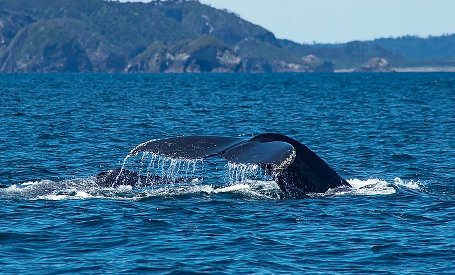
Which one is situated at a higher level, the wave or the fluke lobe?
the fluke lobe

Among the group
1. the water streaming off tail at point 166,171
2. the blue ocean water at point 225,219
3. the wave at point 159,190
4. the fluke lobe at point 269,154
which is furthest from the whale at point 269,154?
the wave at point 159,190

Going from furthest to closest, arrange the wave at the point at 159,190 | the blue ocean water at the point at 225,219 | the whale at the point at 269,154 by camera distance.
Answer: the wave at the point at 159,190 → the whale at the point at 269,154 → the blue ocean water at the point at 225,219

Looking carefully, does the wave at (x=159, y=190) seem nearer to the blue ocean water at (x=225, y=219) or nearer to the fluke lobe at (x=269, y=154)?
the blue ocean water at (x=225, y=219)

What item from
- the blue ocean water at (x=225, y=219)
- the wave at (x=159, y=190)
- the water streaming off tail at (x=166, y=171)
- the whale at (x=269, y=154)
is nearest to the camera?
the blue ocean water at (x=225, y=219)

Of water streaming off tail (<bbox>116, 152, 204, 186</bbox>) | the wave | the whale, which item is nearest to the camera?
the whale

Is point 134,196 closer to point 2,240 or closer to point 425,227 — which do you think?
point 2,240

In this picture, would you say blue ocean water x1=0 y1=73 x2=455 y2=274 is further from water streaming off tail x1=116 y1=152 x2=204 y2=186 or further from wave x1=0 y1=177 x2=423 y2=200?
water streaming off tail x1=116 y1=152 x2=204 y2=186

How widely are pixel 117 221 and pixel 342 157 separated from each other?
11.5 meters

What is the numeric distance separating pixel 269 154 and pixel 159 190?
470 centimetres

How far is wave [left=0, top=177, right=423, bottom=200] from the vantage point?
17781mm

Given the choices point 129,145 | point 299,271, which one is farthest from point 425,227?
point 129,145

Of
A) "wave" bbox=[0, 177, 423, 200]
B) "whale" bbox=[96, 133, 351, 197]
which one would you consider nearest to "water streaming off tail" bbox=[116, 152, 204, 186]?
"whale" bbox=[96, 133, 351, 197]

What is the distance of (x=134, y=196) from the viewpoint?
58.3 ft

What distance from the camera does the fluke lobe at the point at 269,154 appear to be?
14281 millimetres
